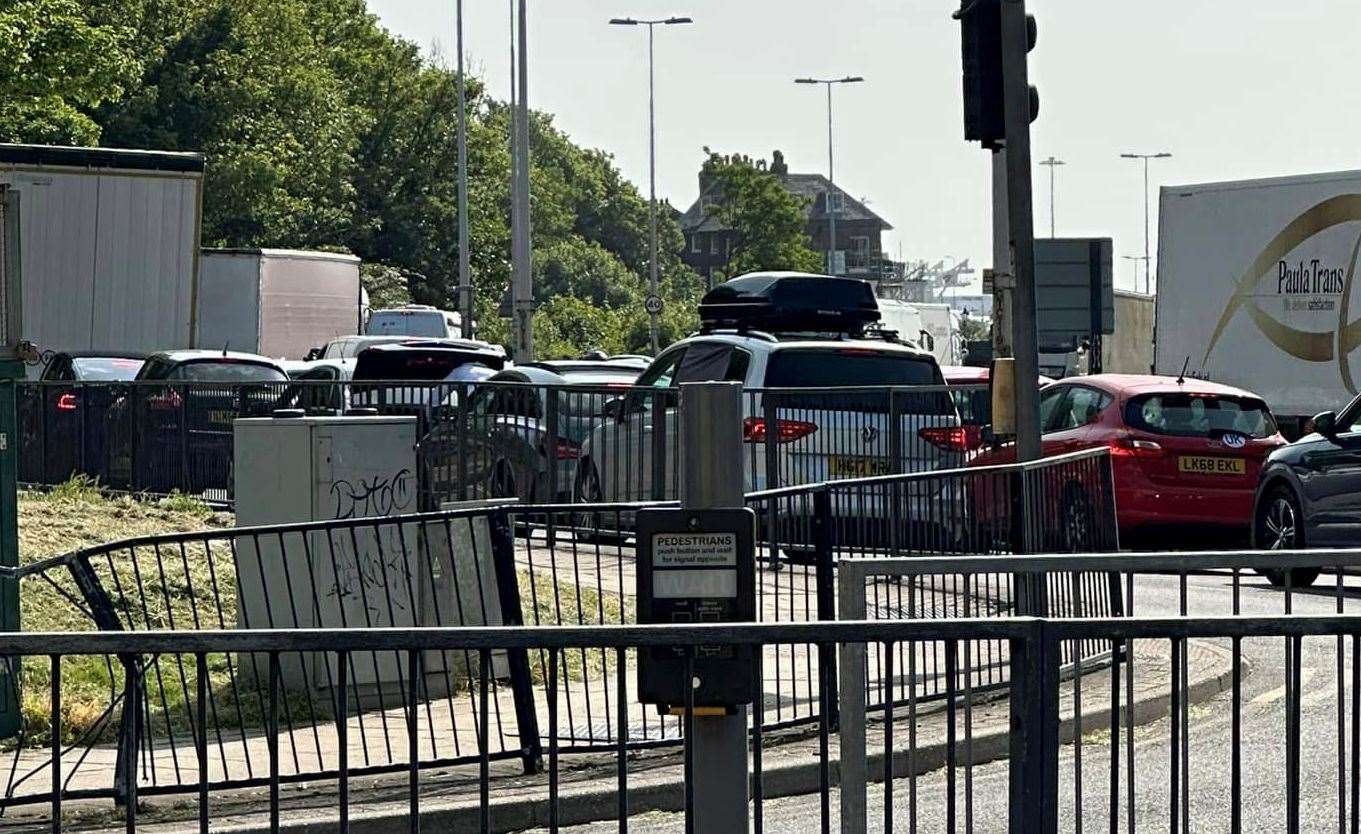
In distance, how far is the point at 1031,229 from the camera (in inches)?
479

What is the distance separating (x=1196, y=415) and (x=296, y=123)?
154ft

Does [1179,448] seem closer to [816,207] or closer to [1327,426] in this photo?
[1327,426]

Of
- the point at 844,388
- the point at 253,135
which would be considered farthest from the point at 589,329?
the point at 844,388

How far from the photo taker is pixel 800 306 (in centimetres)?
2181

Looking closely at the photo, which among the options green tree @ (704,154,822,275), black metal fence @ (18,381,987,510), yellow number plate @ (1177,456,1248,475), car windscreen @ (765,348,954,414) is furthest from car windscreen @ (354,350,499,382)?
green tree @ (704,154,822,275)

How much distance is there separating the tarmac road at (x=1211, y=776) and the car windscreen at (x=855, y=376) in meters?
8.88

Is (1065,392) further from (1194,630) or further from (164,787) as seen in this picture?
(1194,630)

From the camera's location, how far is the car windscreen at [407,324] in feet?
154

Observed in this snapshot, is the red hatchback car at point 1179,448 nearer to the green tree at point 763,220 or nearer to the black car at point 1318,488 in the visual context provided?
the black car at point 1318,488

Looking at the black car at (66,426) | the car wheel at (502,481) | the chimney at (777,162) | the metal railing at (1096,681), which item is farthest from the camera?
the chimney at (777,162)

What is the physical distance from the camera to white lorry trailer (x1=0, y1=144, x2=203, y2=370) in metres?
27.3

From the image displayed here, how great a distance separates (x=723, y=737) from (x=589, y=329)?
8077 cm

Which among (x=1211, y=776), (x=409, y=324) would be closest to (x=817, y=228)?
(x=409, y=324)

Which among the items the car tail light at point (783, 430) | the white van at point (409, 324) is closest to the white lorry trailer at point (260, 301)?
the white van at point (409, 324)
